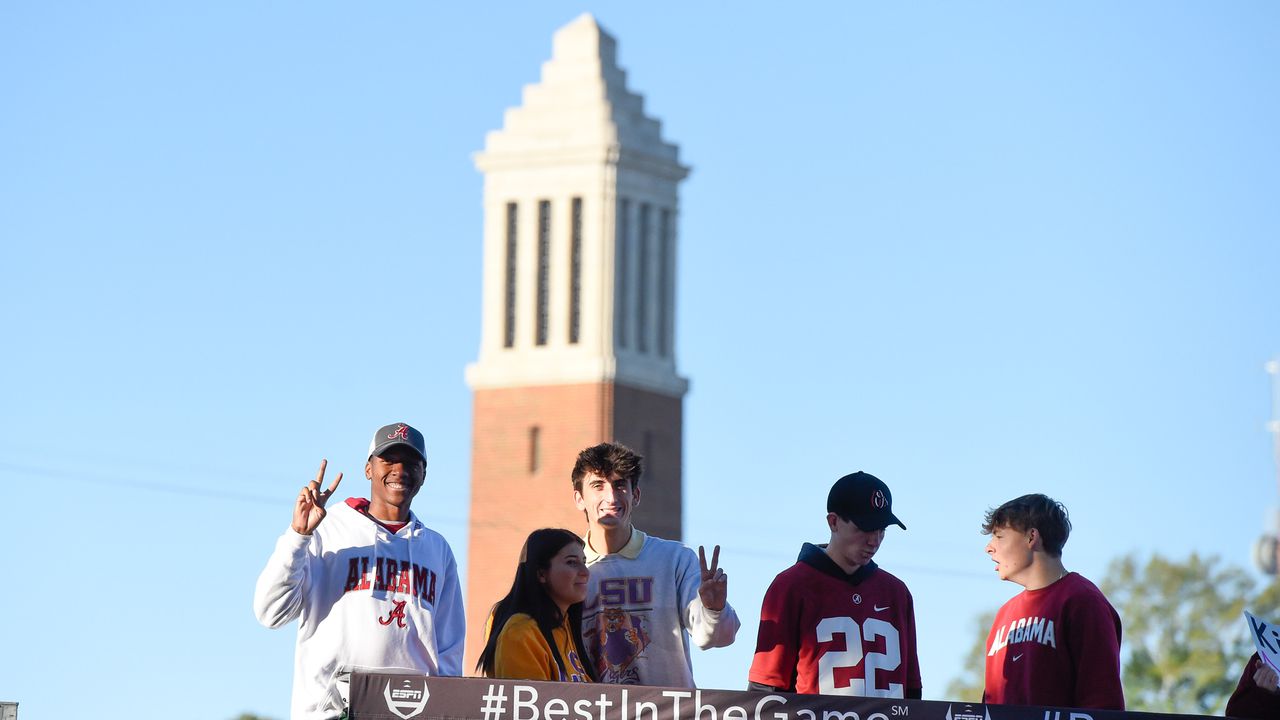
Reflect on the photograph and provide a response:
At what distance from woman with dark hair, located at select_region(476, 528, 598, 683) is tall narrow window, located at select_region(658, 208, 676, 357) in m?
48.1

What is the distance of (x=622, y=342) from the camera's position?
189ft

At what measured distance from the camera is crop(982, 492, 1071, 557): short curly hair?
34.6 ft

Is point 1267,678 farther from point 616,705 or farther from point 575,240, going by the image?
point 575,240

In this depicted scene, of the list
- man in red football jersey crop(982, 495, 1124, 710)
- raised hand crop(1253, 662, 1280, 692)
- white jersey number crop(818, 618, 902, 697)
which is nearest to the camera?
Result: raised hand crop(1253, 662, 1280, 692)

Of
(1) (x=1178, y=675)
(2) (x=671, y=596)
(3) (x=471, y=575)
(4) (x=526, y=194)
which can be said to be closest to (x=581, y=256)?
(4) (x=526, y=194)

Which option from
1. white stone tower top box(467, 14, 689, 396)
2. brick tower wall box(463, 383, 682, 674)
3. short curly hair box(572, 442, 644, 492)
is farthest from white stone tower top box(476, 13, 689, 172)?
short curly hair box(572, 442, 644, 492)

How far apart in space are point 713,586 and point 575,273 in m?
47.4

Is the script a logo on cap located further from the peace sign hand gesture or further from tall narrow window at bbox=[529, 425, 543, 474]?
tall narrow window at bbox=[529, 425, 543, 474]

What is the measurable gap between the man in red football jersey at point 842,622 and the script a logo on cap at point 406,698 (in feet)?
4.86

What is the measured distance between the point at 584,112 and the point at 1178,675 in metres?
17.2

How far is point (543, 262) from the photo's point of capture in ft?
189

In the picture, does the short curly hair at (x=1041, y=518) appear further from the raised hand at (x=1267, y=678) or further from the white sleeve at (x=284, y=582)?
the white sleeve at (x=284, y=582)

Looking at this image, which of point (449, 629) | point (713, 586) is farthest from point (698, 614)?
point (449, 629)

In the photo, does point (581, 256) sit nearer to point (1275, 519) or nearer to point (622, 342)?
point (622, 342)
